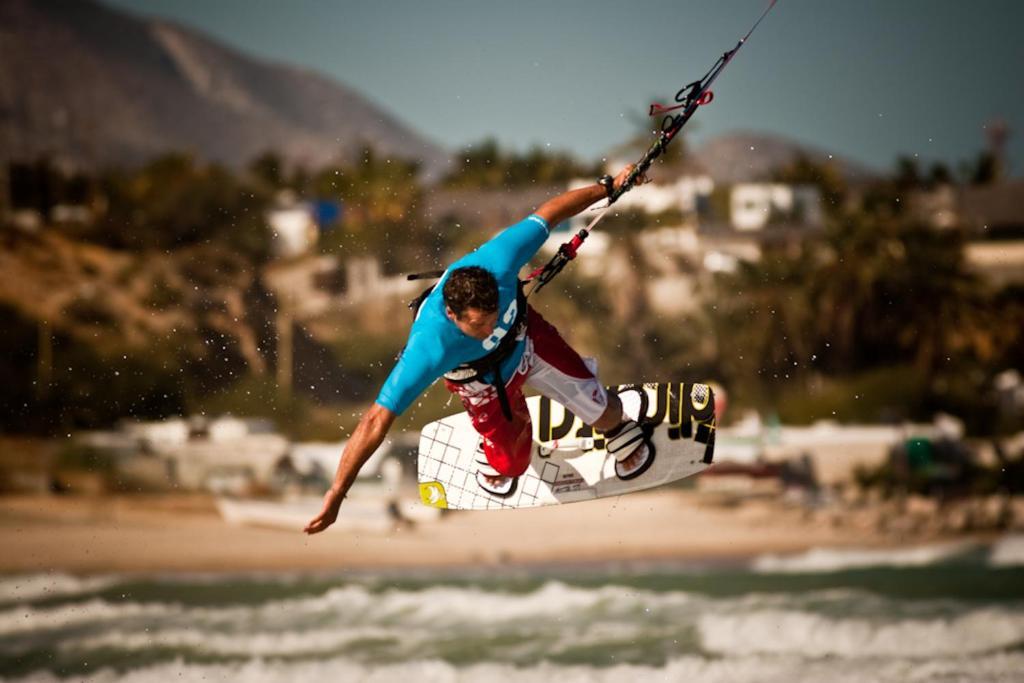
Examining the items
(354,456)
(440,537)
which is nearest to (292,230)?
(440,537)

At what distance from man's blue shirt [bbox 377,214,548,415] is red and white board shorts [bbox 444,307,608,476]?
0.76 feet

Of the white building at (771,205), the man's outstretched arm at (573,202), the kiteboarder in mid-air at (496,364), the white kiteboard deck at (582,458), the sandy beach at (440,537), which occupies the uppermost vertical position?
the white building at (771,205)

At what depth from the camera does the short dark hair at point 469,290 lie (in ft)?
23.5

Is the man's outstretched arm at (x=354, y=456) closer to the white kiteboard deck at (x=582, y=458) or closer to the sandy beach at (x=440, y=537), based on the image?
the white kiteboard deck at (x=582, y=458)

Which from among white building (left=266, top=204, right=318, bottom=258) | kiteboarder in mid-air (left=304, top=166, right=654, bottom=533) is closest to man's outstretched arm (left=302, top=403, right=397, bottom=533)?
kiteboarder in mid-air (left=304, top=166, right=654, bottom=533)

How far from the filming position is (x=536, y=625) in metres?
18.2

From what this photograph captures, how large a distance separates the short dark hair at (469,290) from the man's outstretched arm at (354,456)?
728mm

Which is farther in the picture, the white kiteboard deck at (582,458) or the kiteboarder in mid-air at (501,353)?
the white kiteboard deck at (582,458)

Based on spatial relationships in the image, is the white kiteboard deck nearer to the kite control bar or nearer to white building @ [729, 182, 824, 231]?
the kite control bar

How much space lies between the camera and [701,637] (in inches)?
626

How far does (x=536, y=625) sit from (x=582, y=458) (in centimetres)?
915

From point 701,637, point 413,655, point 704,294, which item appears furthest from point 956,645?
point 704,294

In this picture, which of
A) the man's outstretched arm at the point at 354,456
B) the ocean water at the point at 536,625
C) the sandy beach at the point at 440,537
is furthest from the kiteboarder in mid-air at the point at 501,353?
the sandy beach at the point at 440,537

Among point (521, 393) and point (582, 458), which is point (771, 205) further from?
point (521, 393)
